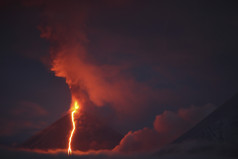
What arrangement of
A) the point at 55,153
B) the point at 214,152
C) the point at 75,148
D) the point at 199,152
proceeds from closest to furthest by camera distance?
the point at 214,152 < the point at 199,152 < the point at 55,153 < the point at 75,148

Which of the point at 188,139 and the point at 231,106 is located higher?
the point at 231,106

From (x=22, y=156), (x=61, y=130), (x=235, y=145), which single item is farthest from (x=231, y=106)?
(x=22, y=156)

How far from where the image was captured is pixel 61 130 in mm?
198375

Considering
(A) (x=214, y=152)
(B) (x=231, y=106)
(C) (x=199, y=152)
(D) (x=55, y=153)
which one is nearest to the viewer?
(A) (x=214, y=152)

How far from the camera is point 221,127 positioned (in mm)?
124438

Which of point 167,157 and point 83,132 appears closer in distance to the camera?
point 167,157

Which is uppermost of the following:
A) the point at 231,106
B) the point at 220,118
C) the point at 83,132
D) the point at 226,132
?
the point at 83,132

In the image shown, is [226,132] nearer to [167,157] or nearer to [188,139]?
[188,139]

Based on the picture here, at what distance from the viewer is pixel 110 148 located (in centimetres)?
19112

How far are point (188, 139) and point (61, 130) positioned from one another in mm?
125069

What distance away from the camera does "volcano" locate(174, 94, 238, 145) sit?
115m

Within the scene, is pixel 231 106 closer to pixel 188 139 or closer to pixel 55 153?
Result: pixel 188 139

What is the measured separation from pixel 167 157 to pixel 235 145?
40.6 meters

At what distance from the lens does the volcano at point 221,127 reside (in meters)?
115
